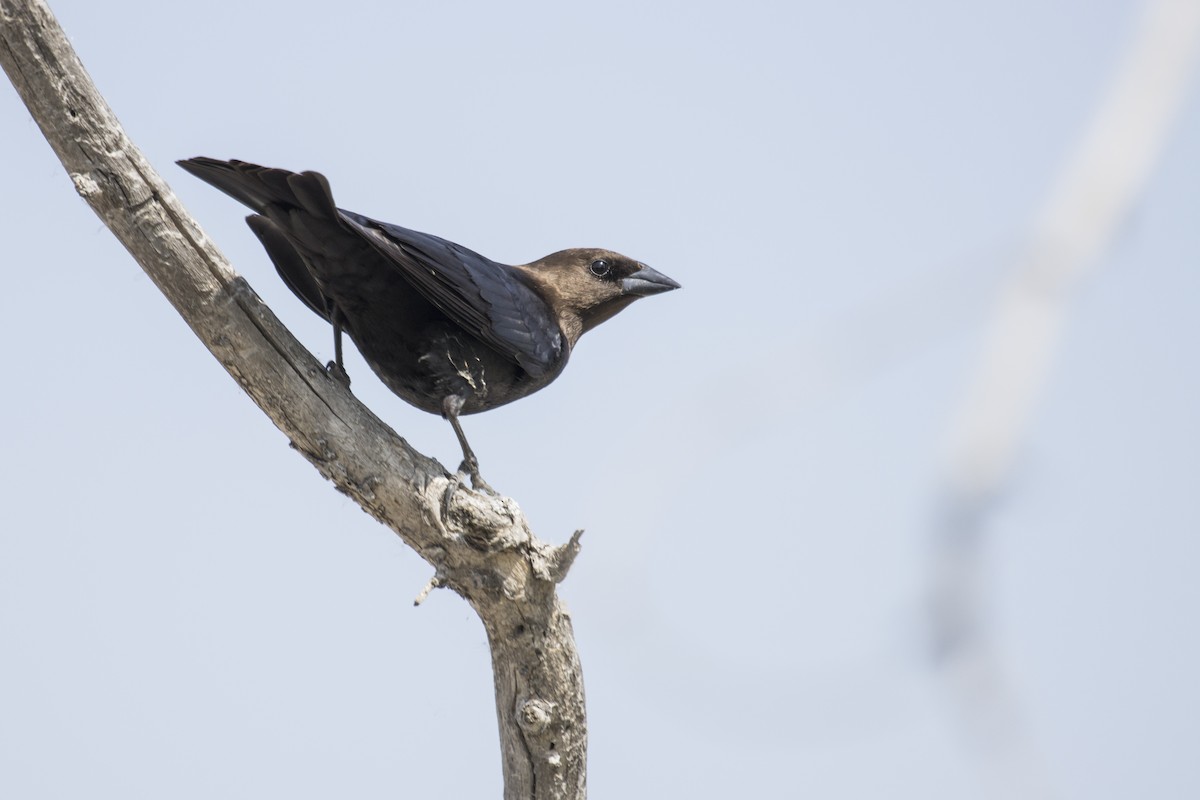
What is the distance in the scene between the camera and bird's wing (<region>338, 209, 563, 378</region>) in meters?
4.08

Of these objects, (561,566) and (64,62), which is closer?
(64,62)

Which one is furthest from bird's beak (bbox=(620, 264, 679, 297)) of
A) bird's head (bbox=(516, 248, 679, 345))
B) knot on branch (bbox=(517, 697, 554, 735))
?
knot on branch (bbox=(517, 697, 554, 735))

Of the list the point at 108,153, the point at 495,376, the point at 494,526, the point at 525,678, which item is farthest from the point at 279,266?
the point at 525,678

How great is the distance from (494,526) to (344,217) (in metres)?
1.10

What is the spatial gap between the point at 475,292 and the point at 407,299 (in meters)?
0.27

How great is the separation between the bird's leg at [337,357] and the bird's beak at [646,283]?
1713 millimetres

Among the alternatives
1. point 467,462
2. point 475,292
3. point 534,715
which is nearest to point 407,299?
point 475,292

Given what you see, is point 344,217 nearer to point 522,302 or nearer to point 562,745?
point 522,302

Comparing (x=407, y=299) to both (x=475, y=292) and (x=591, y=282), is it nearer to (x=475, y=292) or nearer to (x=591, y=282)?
(x=475, y=292)

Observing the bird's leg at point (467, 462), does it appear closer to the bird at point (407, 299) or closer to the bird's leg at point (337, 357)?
the bird at point (407, 299)

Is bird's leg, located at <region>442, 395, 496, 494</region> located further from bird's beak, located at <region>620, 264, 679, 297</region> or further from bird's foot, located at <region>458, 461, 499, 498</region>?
bird's beak, located at <region>620, 264, 679, 297</region>

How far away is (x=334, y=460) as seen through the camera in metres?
3.71

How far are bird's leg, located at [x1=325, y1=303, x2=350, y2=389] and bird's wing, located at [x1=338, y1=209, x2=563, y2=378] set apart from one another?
0.38 meters

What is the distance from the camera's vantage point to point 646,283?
5762 millimetres
